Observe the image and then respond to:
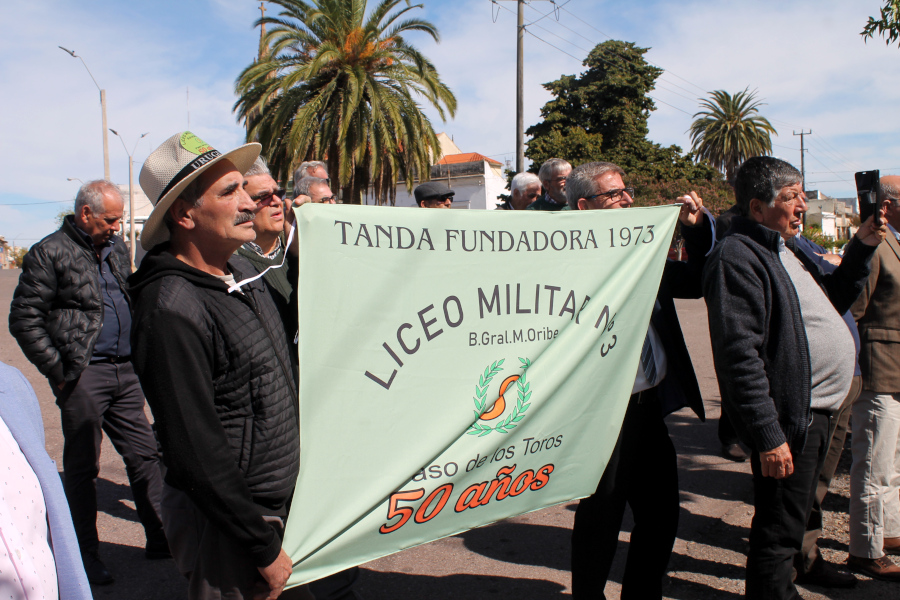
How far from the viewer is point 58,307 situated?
3.53 m

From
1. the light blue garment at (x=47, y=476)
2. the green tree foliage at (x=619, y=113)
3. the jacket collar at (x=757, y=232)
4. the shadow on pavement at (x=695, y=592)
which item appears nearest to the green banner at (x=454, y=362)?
the jacket collar at (x=757, y=232)

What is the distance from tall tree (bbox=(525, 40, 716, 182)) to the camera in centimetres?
2933

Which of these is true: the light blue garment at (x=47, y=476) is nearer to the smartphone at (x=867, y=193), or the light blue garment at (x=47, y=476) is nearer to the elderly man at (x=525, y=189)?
the smartphone at (x=867, y=193)

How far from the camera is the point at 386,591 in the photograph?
124 inches

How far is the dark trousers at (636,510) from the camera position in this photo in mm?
2564

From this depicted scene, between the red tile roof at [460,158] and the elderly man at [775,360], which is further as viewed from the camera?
the red tile roof at [460,158]

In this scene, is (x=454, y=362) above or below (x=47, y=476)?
above

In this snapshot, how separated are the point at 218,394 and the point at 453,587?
1.96 metres

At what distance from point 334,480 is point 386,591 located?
61.2 inches

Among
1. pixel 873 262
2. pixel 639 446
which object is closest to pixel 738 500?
pixel 873 262

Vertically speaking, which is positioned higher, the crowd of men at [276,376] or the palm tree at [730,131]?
the palm tree at [730,131]

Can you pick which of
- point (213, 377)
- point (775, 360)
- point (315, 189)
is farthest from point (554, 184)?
point (213, 377)

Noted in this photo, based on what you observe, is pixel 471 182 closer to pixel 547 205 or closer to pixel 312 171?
pixel 547 205

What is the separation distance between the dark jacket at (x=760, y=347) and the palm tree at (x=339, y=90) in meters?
12.6
